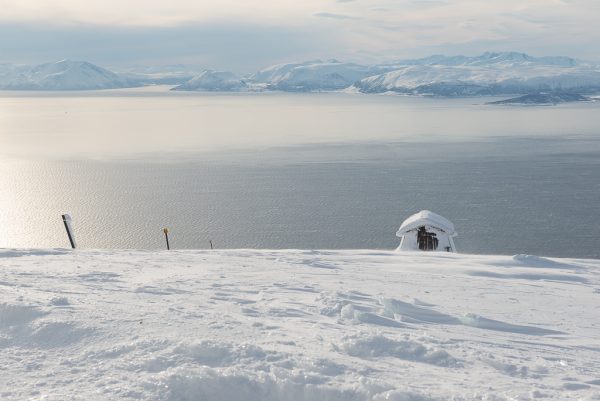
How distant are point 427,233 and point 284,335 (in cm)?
2422

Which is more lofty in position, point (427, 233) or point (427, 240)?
point (427, 233)

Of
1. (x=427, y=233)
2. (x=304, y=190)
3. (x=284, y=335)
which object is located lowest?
(x=304, y=190)

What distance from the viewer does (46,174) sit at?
7406 centimetres

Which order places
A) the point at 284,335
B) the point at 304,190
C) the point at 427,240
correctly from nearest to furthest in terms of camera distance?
the point at 284,335 < the point at 427,240 < the point at 304,190

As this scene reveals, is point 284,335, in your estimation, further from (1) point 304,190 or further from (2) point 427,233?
(1) point 304,190

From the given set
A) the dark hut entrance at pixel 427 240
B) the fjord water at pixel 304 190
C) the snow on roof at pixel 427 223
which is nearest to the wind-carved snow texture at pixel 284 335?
the snow on roof at pixel 427 223

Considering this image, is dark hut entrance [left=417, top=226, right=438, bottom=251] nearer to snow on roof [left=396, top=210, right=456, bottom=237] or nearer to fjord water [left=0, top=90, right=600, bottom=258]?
snow on roof [left=396, top=210, right=456, bottom=237]

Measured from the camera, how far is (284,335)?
8992 millimetres

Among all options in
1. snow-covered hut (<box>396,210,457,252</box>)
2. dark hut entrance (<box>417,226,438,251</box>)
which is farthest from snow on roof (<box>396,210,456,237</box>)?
dark hut entrance (<box>417,226,438,251</box>)

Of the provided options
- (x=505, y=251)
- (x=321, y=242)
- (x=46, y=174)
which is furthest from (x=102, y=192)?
(x=505, y=251)

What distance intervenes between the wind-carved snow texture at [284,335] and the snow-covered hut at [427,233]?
16649 mm

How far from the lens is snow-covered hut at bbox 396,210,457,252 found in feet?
104

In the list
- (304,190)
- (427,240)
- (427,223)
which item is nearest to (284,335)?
(427,223)

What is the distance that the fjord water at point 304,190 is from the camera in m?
47.4
